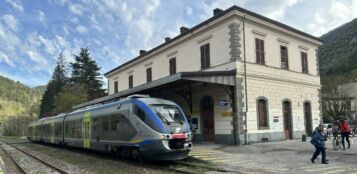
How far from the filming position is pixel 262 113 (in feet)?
73.6

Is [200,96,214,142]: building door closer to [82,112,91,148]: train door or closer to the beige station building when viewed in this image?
the beige station building

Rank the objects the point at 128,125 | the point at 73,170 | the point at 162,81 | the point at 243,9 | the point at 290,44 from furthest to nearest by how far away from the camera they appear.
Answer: the point at 290,44 → the point at 243,9 → the point at 162,81 → the point at 128,125 → the point at 73,170

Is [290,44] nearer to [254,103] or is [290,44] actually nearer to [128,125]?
[254,103]

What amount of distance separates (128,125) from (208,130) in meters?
9.56

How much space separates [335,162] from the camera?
12.5m

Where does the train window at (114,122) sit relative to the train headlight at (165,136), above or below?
above

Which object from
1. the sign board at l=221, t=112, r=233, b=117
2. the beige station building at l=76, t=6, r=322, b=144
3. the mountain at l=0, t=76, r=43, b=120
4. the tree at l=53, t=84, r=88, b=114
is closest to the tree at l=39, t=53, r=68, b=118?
the tree at l=53, t=84, r=88, b=114

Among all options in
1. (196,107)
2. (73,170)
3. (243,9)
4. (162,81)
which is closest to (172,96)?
(196,107)

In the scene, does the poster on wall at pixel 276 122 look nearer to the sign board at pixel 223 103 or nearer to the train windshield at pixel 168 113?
the sign board at pixel 223 103

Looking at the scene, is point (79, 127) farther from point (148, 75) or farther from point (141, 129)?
point (148, 75)

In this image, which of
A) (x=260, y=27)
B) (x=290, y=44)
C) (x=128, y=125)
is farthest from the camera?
(x=290, y=44)

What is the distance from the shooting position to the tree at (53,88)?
6750cm

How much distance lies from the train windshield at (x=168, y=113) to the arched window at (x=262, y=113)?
9.41 metres

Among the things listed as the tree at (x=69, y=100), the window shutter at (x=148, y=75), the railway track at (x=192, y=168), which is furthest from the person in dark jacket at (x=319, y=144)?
the tree at (x=69, y=100)
